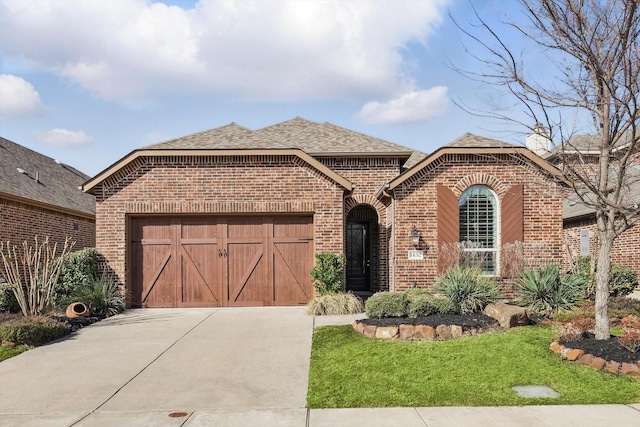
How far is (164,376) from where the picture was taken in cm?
→ 721

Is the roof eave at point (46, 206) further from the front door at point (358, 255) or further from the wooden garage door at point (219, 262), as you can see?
the front door at point (358, 255)

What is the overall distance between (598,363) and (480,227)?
6.98 meters

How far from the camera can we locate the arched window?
1367cm

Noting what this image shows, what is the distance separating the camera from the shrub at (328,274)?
13016 millimetres

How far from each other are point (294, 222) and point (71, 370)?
7.34m

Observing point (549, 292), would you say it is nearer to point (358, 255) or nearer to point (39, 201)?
point (358, 255)

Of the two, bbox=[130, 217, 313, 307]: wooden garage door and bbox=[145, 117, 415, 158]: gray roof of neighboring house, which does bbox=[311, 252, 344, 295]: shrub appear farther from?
bbox=[145, 117, 415, 158]: gray roof of neighboring house

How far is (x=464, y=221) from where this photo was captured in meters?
13.9

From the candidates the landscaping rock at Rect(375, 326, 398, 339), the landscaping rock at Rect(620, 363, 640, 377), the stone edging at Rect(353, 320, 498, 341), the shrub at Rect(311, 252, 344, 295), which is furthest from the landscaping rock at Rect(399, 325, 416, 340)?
the shrub at Rect(311, 252, 344, 295)

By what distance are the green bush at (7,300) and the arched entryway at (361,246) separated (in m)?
9.94

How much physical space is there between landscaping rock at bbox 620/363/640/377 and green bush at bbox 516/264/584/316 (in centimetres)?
381

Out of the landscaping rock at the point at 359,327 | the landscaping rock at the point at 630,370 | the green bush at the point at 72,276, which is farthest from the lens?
→ the green bush at the point at 72,276

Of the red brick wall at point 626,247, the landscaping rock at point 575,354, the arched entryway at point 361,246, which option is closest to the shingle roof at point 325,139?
the arched entryway at point 361,246

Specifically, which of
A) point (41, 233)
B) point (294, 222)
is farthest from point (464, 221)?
point (41, 233)
